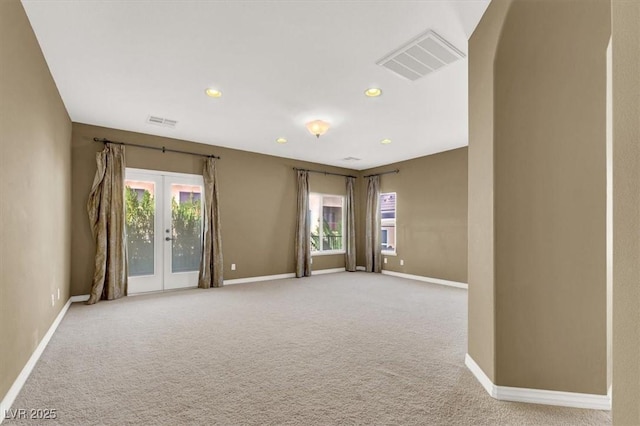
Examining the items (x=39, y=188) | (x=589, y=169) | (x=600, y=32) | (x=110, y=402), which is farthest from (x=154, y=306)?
(x=600, y=32)

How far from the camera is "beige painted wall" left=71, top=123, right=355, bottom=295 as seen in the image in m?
4.86

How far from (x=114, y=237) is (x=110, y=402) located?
3.52 m

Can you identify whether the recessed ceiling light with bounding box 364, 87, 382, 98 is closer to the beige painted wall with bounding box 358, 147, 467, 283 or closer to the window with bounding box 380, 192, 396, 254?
the beige painted wall with bounding box 358, 147, 467, 283

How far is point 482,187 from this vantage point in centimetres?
234

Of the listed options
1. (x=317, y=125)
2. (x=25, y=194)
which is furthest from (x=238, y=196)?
(x=25, y=194)

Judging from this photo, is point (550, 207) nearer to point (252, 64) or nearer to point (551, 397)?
point (551, 397)

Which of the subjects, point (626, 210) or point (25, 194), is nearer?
point (626, 210)

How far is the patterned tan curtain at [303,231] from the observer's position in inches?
279

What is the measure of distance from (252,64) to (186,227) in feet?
12.4

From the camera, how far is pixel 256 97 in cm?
383

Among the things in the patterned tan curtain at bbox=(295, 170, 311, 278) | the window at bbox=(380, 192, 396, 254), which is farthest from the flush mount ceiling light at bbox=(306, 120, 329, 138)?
the window at bbox=(380, 192, 396, 254)

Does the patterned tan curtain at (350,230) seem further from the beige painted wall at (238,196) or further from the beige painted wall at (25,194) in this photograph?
the beige painted wall at (25,194)

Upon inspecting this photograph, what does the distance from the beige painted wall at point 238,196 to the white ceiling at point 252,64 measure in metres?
0.44

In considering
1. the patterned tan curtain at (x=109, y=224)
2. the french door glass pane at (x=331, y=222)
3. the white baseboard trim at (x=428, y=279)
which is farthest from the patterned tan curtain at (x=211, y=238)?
the white baseboard trim at (x=428, y=279)
